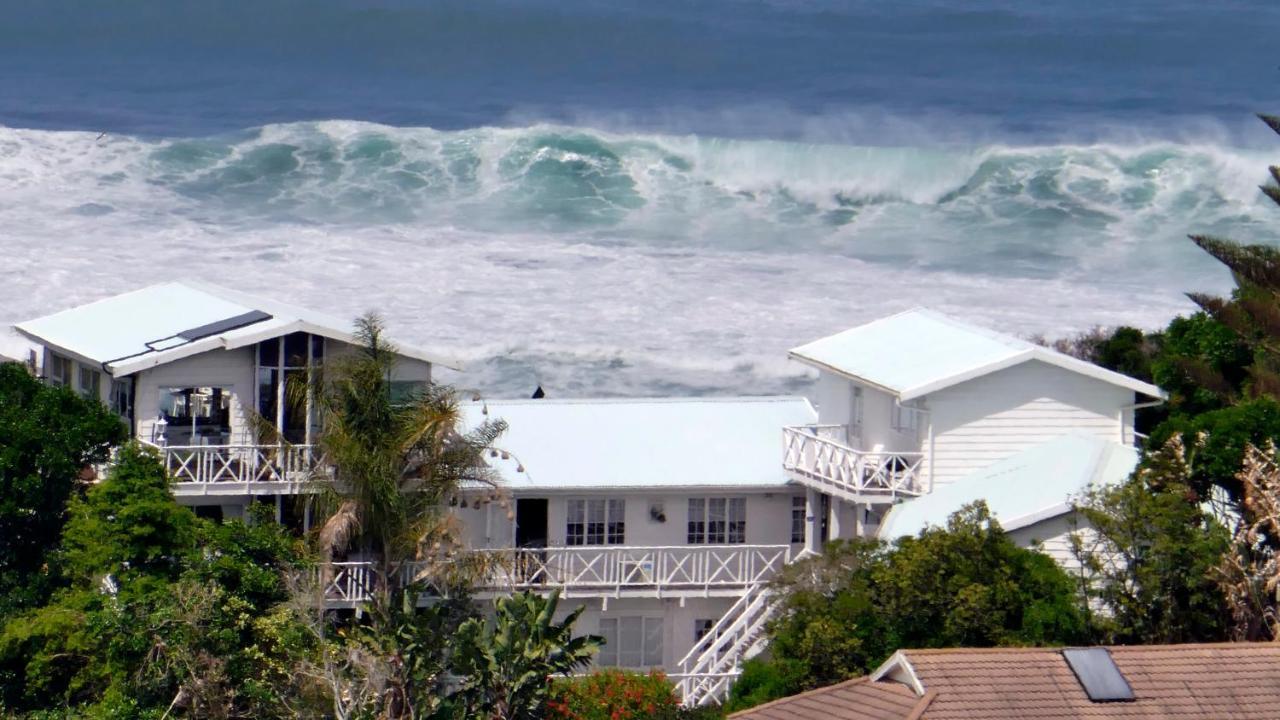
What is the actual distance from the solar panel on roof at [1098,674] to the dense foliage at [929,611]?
2.81m

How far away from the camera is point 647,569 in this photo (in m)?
32.8

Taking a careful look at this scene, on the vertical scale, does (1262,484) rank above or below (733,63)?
below

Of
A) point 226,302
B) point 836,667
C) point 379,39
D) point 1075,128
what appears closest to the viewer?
point 836,667

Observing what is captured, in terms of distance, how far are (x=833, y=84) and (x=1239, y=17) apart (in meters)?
24.4

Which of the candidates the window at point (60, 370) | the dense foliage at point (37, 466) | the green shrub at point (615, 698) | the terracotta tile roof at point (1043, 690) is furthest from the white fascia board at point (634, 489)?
the terracotta tile roof at point (1043, 690)

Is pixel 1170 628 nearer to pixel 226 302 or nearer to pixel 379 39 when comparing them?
pixel 226 302

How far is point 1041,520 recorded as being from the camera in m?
28.7

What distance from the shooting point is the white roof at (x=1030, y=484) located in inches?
1144

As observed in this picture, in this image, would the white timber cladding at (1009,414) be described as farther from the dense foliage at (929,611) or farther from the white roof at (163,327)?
the white roof at (163,327)

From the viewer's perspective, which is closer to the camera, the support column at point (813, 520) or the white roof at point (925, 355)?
the white roof at point (925, 355)

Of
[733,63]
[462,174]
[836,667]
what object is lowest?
[836,667]

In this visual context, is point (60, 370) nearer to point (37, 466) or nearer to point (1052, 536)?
point (37, 466)

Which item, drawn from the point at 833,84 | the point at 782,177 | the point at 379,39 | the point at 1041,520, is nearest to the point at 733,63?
the point at 833,84

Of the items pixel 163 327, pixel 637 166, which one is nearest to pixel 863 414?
pixel 163 327
